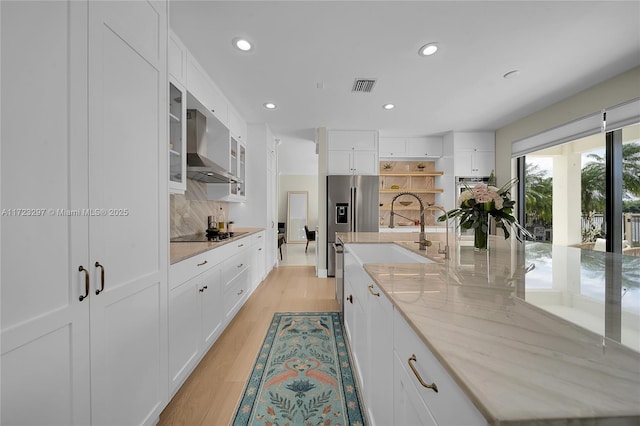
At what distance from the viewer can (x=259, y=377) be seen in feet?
5.84

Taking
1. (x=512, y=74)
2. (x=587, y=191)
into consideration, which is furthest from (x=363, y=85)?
(x=587, y=191)

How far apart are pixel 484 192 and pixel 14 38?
2086 mm

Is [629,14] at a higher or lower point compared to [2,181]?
higher

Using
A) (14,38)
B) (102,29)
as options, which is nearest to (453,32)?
(102,29)

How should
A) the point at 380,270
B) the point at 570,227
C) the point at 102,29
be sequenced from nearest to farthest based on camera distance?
1. the point at 102,29
2. the point at 380,270
3. the point at 570,227

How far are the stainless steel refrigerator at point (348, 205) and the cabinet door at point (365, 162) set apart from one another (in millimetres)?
158

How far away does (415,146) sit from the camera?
204 inches

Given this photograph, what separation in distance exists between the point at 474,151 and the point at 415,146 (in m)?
1.06

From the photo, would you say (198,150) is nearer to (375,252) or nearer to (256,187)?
(256,187)

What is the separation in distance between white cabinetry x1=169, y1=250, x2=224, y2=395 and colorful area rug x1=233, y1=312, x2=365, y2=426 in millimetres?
427

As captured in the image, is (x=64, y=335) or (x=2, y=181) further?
(x=64, y=335)

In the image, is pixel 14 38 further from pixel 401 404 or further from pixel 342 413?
pixel 342 413

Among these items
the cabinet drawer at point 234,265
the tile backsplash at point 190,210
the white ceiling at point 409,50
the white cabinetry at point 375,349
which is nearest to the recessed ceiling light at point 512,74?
the white ceiling at point 409,50

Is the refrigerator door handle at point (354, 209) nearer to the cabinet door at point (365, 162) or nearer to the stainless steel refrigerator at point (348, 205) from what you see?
the stainless steel refrigerator at point (348, 205)
